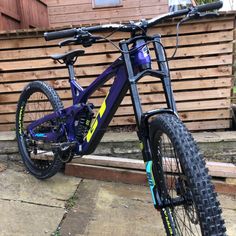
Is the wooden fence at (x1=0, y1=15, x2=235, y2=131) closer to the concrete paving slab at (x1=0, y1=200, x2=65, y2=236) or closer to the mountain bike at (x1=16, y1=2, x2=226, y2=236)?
the mountain bike at (x1=16, y1=2, x2=226, y2=236)

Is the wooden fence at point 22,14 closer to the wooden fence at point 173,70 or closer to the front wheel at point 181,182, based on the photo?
the wooden fence at point 173,70

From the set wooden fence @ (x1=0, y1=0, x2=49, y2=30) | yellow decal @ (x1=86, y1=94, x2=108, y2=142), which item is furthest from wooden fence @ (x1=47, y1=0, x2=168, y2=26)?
yellow decal @ (x1=86, y1=94, x2=108, y2=142)

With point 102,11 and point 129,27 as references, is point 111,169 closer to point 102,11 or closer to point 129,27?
point 129,27

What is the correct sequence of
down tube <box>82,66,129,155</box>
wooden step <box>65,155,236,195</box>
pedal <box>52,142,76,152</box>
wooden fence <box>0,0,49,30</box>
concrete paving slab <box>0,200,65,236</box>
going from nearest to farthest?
down tube <box>82,66,129,155</box>, concrete paving slab <box>0,200,65,236</box>, pedal <box>52,142,76,152</box>, wooden step <box>65,155,236,195</box>, wooden fence <box>0,0,49,30</box>

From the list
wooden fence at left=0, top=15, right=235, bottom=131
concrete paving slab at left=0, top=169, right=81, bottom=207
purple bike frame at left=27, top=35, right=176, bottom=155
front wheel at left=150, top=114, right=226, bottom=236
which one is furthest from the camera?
wooden fence at left=0, top=15, right=235, bottom=131

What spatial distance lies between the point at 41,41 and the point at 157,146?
7.69ft

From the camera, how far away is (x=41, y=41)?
12.9 feet

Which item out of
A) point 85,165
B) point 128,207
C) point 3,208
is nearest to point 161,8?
point 85,165

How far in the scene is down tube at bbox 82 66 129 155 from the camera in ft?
7.85

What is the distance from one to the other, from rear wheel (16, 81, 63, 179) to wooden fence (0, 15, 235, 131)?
1.18 feet

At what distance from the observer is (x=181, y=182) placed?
6.23ft

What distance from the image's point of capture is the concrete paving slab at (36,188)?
3.05 meters

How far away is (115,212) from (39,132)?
3.36 feet

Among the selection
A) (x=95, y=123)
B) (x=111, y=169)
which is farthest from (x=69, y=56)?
(x=111, y=169)
